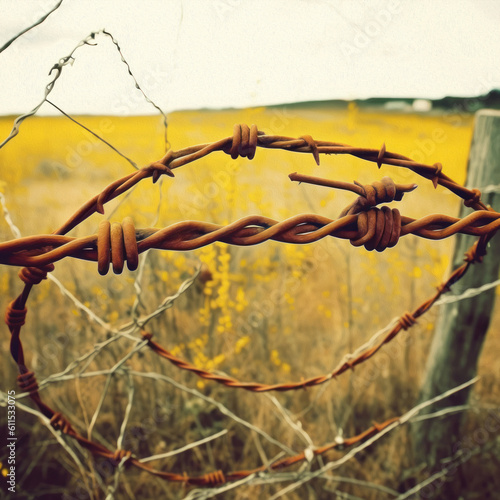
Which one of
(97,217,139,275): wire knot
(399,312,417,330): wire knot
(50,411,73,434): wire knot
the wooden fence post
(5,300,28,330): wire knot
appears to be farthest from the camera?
the wooden fence post

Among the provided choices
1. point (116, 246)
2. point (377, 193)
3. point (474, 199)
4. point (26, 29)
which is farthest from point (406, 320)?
point (26, 29)

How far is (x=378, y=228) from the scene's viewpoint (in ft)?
1.85

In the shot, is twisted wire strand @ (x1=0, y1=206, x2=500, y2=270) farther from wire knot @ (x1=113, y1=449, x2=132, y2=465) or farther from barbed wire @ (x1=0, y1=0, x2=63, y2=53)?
wire knot @ (x1=113, y1=449, x2=132, y2=465)

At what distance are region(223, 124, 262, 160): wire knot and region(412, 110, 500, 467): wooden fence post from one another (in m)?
1.14

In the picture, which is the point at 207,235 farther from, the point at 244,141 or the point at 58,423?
the point at 58,423

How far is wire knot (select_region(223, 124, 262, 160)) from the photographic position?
0.56 m

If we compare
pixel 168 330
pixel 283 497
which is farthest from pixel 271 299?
pixel 283 497

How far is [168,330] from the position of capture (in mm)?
1771

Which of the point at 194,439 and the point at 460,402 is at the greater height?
the point at 460,402

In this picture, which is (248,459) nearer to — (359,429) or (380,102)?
(359,429)

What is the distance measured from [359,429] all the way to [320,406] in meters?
0.19

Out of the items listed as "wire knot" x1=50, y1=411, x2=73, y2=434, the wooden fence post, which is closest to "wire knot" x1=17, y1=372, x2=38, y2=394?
"wire knot" x1=50, y1=411, x2=73, y2=434

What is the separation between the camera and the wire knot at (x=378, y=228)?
564 mm

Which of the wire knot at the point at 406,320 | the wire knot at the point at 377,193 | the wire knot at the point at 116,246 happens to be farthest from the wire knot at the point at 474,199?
the wire knot at the point at 116,246
